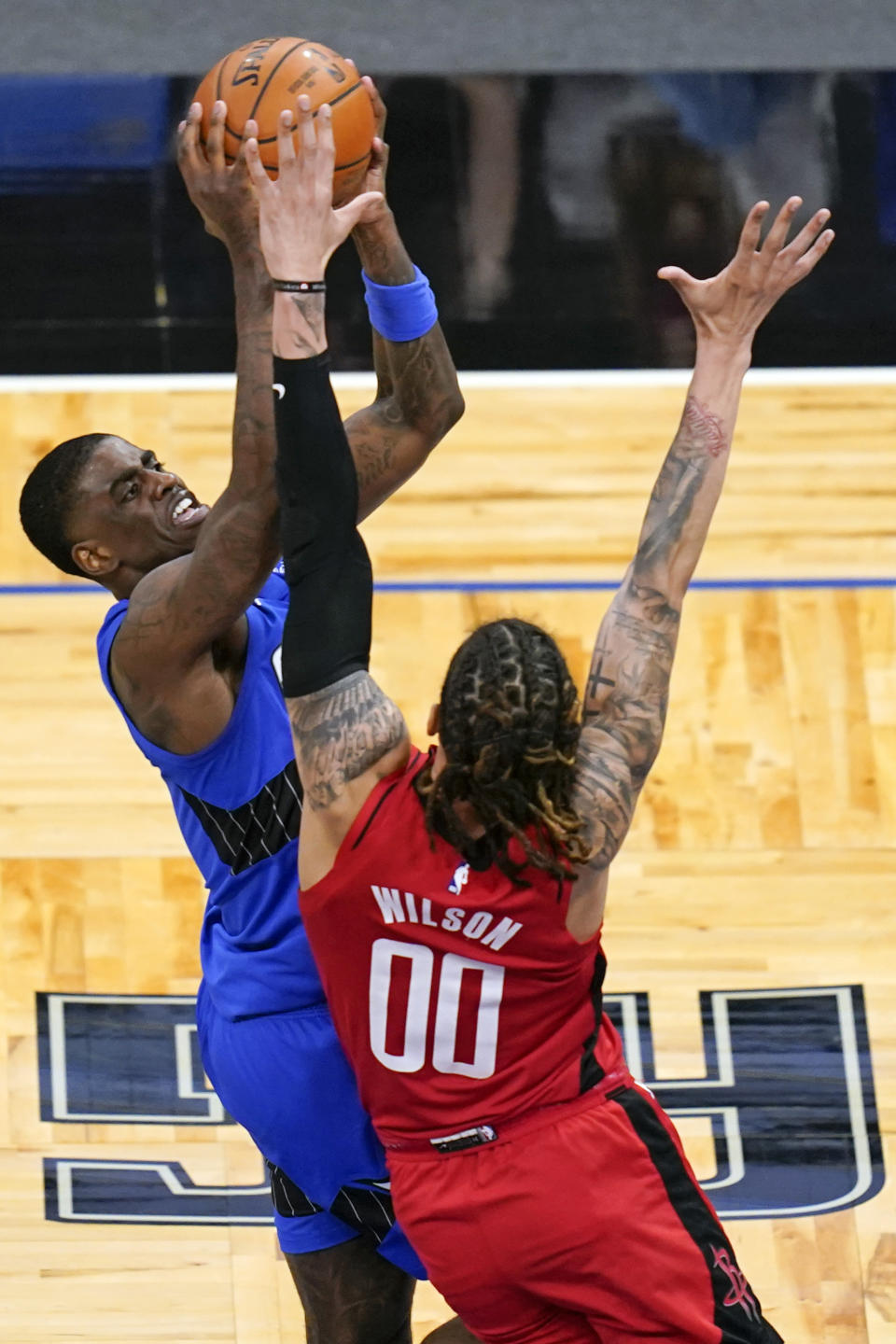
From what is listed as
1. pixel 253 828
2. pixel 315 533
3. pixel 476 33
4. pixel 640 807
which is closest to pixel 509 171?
pixel 476 33

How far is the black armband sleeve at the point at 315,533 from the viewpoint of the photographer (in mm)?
2949

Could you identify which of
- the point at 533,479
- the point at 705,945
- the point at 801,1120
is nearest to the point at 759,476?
the point at 533,479

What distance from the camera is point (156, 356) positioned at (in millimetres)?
7004

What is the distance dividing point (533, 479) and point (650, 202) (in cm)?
156

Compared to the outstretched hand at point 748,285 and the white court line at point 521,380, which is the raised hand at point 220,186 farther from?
the white court line at point 521,380

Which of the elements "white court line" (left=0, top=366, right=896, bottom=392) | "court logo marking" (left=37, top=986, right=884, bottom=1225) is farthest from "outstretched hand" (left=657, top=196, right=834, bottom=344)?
"white court line" (left=0, top=366, right=896, bottom=392)

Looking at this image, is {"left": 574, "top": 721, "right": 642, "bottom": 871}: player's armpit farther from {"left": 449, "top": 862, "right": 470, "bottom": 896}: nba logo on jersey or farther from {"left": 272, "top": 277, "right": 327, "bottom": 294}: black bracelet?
{"left": 272, "top": 277, "right": 327, "bottom": 294}: black bracelet

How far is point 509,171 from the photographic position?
7633 millimetres

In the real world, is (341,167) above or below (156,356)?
below

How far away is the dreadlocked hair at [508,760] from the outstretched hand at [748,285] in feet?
2.30

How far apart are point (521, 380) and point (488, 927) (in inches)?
169

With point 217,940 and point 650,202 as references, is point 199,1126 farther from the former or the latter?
point 650,202

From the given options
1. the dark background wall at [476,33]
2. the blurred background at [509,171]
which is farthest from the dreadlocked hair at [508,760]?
the dark background wall at [476,33]

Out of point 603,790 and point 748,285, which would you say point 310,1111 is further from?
point 748,285
